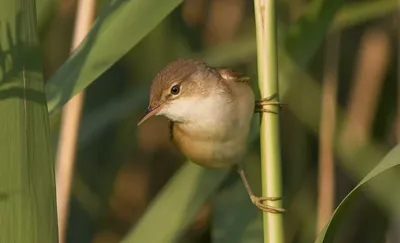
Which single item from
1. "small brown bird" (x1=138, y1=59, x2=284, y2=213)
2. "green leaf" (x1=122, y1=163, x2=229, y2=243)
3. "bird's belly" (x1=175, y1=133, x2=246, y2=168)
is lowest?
"green leaf" (x1=122, y1=163, x2=229, y2=243)

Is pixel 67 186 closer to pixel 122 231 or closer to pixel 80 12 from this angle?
pixel 80 12

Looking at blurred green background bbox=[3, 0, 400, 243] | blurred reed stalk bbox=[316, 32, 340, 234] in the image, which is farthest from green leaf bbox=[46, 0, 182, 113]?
blurred reed stalk bbox=[316, 32, 340, 234]

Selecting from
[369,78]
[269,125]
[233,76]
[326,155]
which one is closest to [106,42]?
[269,125]

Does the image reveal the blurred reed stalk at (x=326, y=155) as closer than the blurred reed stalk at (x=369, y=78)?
Yes

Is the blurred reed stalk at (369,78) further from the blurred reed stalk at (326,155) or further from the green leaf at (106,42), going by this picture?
the green leaf at (106,42)

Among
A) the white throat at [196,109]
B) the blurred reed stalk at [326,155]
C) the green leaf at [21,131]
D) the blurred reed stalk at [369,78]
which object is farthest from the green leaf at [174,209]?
the blurred reed stalk at [369,78]

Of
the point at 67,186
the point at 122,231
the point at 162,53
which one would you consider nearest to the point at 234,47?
the point at 162,53

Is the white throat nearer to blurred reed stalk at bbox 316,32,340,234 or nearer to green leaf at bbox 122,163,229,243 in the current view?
green leaf at bbox 122,163,229,243

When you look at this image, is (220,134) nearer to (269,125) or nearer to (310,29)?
(310,29)
